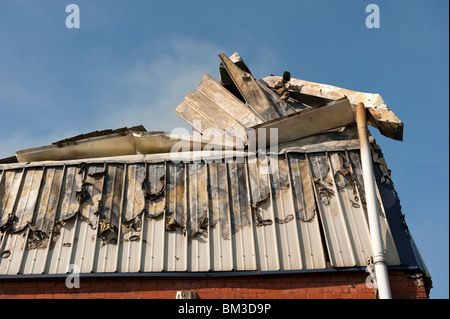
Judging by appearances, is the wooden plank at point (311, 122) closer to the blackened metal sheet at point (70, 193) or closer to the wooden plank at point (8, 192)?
the blackened metal sheet at point (70, 193)

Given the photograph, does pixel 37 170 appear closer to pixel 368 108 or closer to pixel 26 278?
pixel 26 278

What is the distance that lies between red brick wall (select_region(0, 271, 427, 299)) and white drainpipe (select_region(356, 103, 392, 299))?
45 cm

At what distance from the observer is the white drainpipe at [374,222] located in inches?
305

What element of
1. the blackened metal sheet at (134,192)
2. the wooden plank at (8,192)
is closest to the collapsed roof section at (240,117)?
the wooden plank at (8,192)

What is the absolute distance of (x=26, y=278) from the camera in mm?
8578

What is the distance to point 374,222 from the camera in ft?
27.1

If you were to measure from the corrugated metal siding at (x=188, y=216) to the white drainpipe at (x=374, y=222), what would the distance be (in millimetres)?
448

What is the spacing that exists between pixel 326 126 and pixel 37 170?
577cm

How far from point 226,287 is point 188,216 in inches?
58.9

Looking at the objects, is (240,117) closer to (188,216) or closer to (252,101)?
(252,101)

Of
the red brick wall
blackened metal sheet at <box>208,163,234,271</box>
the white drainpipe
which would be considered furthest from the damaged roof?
the white drainpipe

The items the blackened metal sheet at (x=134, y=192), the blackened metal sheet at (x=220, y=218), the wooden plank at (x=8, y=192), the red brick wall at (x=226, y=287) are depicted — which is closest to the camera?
the red brick wall at (x=226, y=287)

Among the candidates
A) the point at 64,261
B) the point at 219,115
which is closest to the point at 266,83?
the point at 219,115

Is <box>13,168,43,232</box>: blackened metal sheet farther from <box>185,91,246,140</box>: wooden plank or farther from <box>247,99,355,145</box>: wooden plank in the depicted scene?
<box>247,99,355,145</box>: wooden plank
